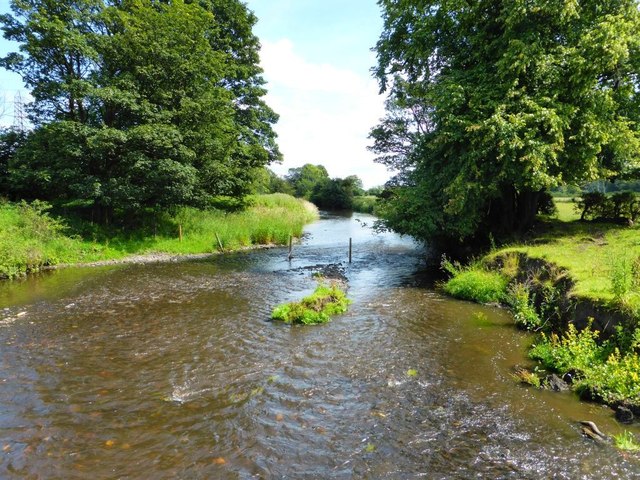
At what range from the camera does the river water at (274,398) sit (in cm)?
582

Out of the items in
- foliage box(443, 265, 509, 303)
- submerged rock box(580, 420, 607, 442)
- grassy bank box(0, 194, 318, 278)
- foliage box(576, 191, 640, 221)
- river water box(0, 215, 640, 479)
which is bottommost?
Result: river water box(0, 215, 640, 479)

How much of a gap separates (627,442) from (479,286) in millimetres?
8996

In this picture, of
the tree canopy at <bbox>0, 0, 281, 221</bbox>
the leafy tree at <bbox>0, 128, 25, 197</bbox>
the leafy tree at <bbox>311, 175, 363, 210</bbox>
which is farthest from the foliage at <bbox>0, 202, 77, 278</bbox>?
the leafy tree at <bbox>311, 175, 363, 210</bbox>

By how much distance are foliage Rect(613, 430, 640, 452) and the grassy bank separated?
22047 millimetres

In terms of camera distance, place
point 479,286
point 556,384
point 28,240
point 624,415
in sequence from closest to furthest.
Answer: point 624,415, point 556,384, point 479,286, point 28,240

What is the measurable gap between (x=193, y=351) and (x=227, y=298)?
528 centimetres

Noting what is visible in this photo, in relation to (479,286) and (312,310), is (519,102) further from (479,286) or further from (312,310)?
(312,310)

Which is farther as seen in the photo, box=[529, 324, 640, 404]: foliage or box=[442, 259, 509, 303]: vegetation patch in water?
box=[442, 259, 509, 303]: vegetation patch in water

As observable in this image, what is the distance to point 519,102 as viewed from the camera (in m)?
15.5

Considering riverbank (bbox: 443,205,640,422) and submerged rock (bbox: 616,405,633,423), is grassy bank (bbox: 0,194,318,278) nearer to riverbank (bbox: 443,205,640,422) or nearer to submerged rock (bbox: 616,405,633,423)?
riverbank (bbox: 443,205,640,422)

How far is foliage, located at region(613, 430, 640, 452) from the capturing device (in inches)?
231

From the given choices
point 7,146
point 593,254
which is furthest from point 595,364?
point 7,146

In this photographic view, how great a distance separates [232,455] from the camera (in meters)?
6.03

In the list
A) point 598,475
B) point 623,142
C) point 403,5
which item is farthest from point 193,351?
point 403,5
